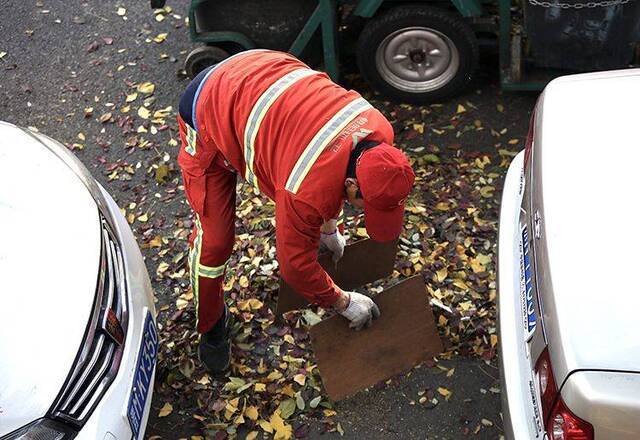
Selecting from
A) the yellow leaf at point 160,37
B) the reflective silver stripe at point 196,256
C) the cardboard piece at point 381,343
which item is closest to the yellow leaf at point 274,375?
the cardboard piece at point 381,343

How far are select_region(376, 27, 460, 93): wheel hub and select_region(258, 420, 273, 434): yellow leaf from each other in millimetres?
2636

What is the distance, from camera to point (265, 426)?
12.0ft

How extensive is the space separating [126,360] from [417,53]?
3102 mm

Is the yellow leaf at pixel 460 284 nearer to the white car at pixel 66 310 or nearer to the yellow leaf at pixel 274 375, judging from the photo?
the yellow leaf at pixel 274 375

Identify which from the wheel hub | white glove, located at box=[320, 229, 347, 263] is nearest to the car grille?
white glove, located at box=[320, 229, 347, 263]

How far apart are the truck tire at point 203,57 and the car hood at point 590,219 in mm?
2869

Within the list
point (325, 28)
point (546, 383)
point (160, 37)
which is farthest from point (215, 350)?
point (160, 37)

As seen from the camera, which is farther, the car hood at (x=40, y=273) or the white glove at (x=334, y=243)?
the white glove at (x=334, y=243)

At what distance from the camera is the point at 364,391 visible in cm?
375

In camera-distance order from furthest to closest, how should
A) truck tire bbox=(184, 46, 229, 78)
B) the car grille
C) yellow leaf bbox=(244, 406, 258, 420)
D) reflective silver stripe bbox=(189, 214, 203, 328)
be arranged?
truck tire bbox=(184, 46, 229, 78)
yellow leaf bbox=(244, 406, 258, 420)
reflective silver stripe bbox=(189, 214, 203, 328)
the car grille

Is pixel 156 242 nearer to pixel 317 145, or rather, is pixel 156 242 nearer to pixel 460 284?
pixel 460 284

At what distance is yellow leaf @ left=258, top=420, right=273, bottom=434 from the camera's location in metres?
3.64

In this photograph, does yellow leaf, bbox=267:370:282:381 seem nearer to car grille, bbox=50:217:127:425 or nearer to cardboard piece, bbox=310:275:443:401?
cardboard piece, bbox=310:275:443:401

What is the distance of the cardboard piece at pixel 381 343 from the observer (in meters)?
3.68
